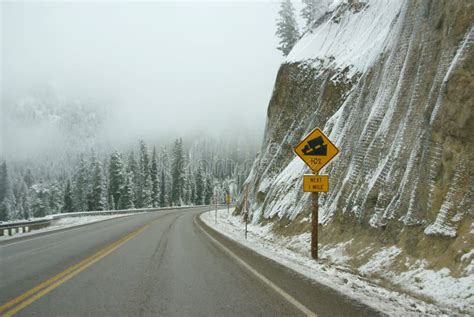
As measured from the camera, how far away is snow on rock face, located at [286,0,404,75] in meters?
20.2

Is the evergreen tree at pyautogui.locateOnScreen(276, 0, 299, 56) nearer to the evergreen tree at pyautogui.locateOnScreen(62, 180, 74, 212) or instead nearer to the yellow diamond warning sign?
the yellow diamond warning sign

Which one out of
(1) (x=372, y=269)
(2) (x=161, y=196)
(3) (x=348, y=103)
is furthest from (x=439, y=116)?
(2) (x=161, y=196)

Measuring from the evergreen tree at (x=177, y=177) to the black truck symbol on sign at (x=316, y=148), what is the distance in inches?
3060

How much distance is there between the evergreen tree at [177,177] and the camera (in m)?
87.1

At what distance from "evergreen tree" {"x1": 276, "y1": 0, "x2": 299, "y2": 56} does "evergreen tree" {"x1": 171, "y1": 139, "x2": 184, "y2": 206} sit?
50.1m

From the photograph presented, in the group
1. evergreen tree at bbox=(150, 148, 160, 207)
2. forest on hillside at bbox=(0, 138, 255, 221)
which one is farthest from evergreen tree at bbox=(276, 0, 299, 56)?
evergreen tree at bbox=(150, 148, 160, 207)

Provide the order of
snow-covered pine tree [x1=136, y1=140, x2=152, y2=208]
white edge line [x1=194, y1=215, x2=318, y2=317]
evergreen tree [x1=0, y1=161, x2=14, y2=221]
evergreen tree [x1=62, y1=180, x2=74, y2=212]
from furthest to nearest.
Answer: snow-covered pine tree [x1=136, y1=140, x2=152, y2=208], evergreen tree [x1=0, y1=161, x2=14, y2=221], evergreen tree [x1=62, y1=180, x2=74, y2=212], white edge line [x1=194, y1=215, x2=318, y2=317]

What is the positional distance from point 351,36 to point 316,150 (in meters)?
17.5

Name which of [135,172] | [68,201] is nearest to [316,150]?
[68,201]

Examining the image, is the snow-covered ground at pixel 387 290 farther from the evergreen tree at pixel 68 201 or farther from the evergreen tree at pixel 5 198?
the evergreen tree at pixel 5 198

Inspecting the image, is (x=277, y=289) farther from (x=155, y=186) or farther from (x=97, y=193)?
(x=155, y=186)

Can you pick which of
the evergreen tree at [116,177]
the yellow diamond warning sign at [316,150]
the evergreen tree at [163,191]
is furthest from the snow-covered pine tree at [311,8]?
the evergreen tree at [163,191]

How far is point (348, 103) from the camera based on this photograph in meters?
15.9

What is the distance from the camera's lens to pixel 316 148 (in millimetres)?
10539
